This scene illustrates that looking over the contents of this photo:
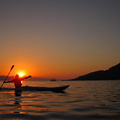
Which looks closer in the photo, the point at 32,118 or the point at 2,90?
the point at 32,118

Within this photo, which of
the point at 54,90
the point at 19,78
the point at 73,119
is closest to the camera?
the point at 73,119

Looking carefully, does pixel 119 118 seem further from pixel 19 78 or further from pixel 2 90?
pixel 2 90

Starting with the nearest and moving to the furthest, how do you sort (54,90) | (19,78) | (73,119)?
(73,119)
(19,78)
(54,90)

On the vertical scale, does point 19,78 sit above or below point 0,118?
above

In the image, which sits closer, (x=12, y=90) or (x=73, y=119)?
(x=73, y=119)

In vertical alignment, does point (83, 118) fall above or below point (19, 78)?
below

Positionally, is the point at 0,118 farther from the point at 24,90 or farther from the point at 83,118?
the point at 24,90

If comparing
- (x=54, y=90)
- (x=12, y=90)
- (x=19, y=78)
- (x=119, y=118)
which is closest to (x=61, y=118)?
(x=119, y=118)

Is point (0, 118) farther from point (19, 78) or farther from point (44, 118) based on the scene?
point (19, 78)

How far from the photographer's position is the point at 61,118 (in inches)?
341

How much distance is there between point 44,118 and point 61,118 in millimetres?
908

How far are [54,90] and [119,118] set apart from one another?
20.3m

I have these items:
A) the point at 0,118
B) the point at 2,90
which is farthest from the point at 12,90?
the point at 0,118

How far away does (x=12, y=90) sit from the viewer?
2961cm
